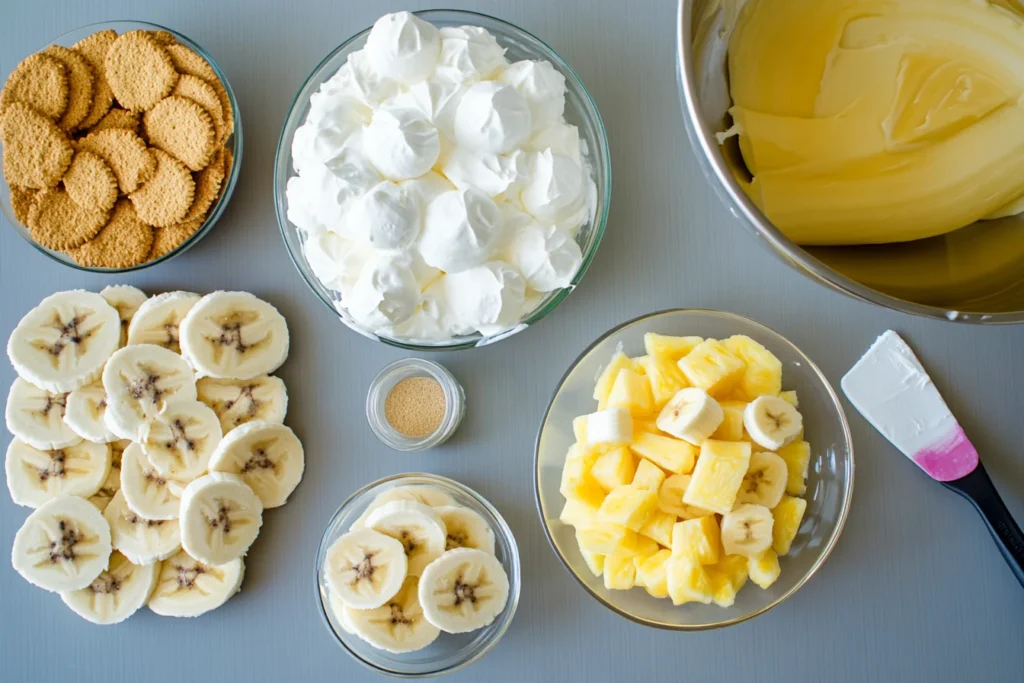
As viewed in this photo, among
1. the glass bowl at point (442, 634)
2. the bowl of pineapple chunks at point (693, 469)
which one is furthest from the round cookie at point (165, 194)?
the bowl of pineapple chunks at point (693, 469)

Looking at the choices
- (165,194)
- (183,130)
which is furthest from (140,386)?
(183,130)

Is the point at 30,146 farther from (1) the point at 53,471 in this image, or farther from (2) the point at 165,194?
(1) the point at 53,471

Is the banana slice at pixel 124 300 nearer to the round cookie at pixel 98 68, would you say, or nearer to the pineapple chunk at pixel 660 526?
the round cookie at pixel 98 68

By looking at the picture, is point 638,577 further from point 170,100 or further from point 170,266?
point 170,100

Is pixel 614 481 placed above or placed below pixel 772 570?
above

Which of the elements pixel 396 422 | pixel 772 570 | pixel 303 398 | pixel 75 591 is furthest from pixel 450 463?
pixel 75 591

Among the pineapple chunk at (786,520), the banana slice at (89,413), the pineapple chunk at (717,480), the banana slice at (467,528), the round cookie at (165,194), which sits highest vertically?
the round cookie at (165,194)

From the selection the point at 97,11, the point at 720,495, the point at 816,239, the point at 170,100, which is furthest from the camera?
the point at 97,11
